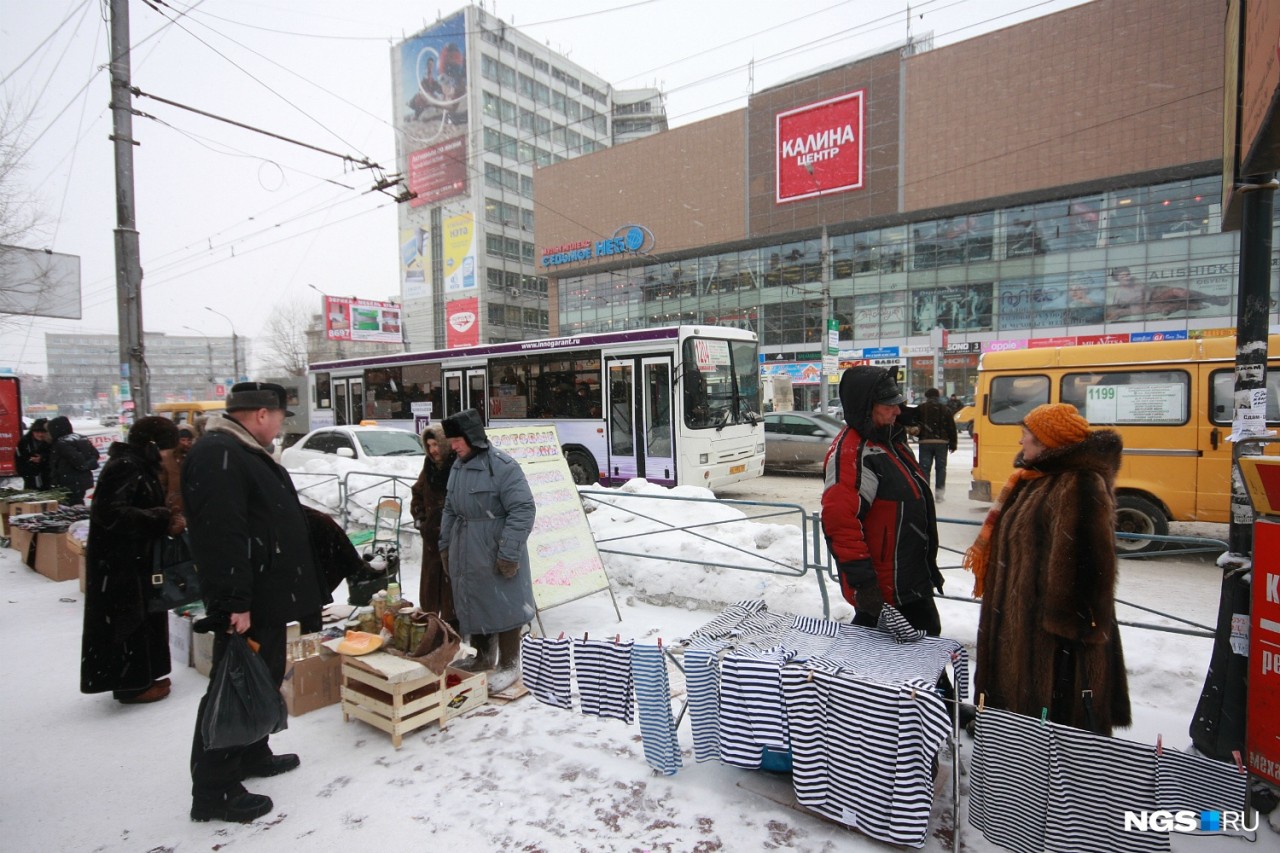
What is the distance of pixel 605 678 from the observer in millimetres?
3352

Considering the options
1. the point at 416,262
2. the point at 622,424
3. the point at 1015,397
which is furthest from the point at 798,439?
the point at 416,262

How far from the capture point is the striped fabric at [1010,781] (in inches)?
95.3

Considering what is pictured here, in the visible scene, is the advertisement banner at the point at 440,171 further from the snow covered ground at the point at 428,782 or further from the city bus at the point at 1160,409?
the snow covered ground at the point at 428,782

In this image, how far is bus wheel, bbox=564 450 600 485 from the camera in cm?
1261

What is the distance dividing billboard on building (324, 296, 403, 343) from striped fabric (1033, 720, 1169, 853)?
46.8 m

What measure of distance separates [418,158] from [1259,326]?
78.3m

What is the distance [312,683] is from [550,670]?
1.81 m

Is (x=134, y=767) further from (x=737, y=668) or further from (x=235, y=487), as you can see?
(x=737, y=668)

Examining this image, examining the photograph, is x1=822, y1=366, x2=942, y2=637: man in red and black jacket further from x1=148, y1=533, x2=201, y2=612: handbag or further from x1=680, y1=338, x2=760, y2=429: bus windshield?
x1=680, y1=338, x2=760, y2=429: bus windshield

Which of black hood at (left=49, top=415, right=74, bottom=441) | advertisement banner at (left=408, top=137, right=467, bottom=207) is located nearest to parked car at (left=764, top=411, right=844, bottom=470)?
black hood at (left=49, top=415, right=74, bottom=441)

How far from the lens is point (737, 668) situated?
9.33 feet

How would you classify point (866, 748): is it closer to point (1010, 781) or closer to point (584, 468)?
point (1010, 781)

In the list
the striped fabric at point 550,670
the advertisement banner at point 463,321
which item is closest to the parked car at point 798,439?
the striped fabric at point 550,670

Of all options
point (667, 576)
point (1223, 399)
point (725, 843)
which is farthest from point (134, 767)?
point (1223, 399)
